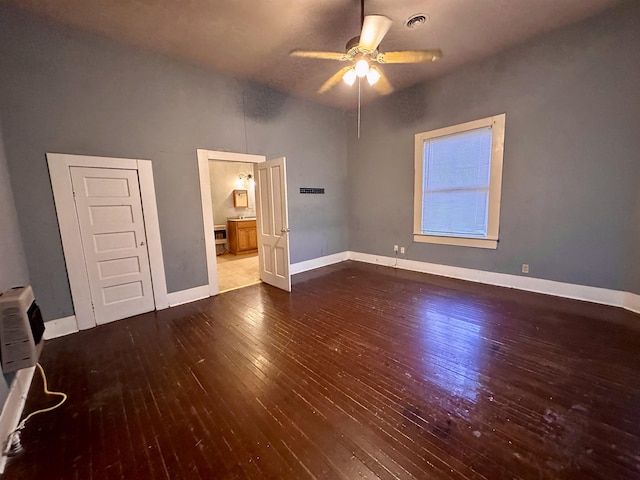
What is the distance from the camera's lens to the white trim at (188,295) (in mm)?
3592

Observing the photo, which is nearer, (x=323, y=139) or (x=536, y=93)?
(x=536, y=93)

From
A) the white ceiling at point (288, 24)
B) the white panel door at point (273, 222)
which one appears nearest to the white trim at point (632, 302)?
the white ceiling at point (288, 24)

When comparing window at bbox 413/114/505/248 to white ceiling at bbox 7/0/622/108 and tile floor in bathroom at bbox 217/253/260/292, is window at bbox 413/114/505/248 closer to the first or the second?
white ceiling at bbox 7/0/622/108

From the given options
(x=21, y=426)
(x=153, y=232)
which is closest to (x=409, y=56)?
(x=153, y=232)

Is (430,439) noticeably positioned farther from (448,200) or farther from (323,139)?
(323,139)

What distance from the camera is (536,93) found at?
11.1 ft

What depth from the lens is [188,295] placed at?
12.2ft

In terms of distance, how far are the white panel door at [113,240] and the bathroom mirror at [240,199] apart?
446 centimetres

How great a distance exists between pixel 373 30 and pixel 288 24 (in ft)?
3.61

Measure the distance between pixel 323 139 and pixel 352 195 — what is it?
1.37 metres

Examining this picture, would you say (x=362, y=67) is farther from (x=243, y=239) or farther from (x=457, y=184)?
(x=243, y=239)

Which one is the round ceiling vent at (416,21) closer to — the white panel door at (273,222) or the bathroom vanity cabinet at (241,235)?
the white panel door at (273,222)

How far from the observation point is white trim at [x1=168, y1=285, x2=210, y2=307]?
3.59 m

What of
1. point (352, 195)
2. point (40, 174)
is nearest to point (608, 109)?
point (352, 195)
